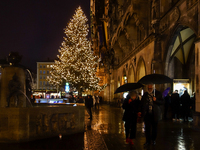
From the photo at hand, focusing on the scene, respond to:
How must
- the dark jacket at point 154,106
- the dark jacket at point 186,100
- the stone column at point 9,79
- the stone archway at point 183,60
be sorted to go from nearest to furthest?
the dark jacket at point 154,106
the stone column at point 9,79
the dark jacket at point 186,100
the stone archway at point 183,60

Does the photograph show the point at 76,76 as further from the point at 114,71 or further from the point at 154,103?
the point at 154,103

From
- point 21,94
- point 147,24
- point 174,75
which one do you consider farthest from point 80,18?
point 21,94

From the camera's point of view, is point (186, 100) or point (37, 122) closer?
point (37, 122)

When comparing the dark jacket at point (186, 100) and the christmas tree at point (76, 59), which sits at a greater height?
the christmas tree at point (76, 59)

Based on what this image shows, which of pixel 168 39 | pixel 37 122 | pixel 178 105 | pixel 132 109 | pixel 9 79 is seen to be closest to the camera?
pixel 132 109

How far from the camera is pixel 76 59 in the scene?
136 feet

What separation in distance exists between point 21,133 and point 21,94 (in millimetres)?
3415

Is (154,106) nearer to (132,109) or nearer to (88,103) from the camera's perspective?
(132,109)

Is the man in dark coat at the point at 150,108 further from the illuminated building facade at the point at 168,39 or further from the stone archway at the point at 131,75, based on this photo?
the stone archway at the point at 131,75

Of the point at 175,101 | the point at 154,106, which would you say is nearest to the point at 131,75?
the point at 175,101

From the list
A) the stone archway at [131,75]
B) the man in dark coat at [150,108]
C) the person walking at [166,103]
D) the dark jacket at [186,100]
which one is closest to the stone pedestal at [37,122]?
the man in dark coat at [150,108]

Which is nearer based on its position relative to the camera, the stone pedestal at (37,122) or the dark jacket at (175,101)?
the stone pedestal at (37,122)

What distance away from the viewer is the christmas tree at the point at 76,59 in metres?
40.9

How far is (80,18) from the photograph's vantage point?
43.7 metres
